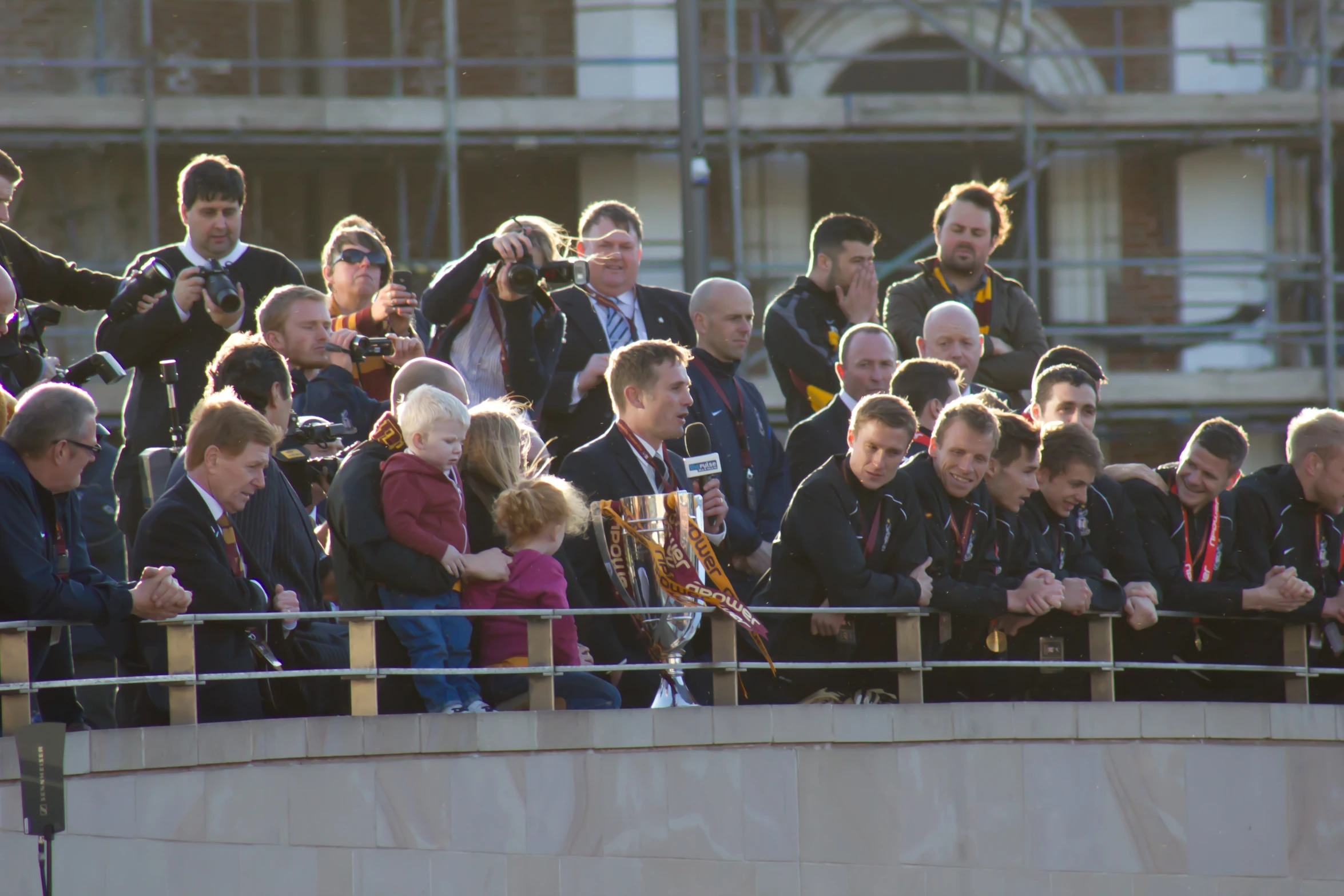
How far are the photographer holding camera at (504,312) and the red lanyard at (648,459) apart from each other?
0.87 m

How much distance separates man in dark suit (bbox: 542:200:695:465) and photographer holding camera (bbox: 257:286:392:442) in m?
1.01

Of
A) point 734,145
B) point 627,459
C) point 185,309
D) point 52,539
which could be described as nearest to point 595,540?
point 627,459

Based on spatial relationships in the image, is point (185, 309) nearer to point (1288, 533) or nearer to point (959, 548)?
point (959, 548)

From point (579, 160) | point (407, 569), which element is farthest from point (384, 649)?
point (579, 160)

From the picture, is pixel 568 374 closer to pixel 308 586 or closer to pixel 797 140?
pixel 308 586

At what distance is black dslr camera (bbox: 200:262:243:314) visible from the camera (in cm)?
904

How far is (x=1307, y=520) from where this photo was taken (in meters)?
9.60

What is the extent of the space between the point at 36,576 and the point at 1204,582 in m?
5.34

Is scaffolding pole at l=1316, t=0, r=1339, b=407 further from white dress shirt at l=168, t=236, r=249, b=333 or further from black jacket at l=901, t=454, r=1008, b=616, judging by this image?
white dress shirt at l=168, t=236, r=249, b=333

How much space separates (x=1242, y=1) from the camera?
21.1m

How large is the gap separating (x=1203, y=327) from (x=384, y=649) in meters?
15.4

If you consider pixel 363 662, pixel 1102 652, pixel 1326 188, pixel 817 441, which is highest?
pixel 1326 188

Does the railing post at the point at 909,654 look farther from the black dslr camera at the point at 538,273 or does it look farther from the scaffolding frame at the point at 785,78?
the scaffolding frame at the point at 785,78

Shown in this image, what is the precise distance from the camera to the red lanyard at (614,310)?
9961mm
